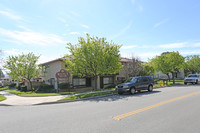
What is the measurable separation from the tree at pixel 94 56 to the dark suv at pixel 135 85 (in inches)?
163

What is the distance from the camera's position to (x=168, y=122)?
4.86 metres

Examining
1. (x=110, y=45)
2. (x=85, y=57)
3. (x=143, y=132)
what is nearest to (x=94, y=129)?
(x=143, y=132)

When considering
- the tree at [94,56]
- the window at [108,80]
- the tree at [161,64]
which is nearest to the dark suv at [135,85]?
the tree at [94,56]

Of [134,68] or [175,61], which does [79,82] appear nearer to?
[134,68]

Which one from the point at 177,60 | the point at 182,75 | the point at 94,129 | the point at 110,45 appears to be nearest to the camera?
the point at 94,129

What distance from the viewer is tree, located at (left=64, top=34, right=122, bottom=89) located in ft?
54.2

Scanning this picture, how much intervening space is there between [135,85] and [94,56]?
6483mm

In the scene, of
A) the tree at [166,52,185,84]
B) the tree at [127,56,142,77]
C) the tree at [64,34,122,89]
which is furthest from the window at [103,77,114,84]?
the tree at [166,52,185,84]

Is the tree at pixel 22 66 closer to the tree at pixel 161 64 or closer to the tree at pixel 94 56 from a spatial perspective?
the tree at pixel 94 56

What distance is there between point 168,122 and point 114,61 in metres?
12.5

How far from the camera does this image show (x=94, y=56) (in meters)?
16.7

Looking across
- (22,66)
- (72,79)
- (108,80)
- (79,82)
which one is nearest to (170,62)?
(108,80)

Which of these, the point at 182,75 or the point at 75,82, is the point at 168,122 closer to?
the point at 75,82

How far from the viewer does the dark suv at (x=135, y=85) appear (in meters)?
12.8
